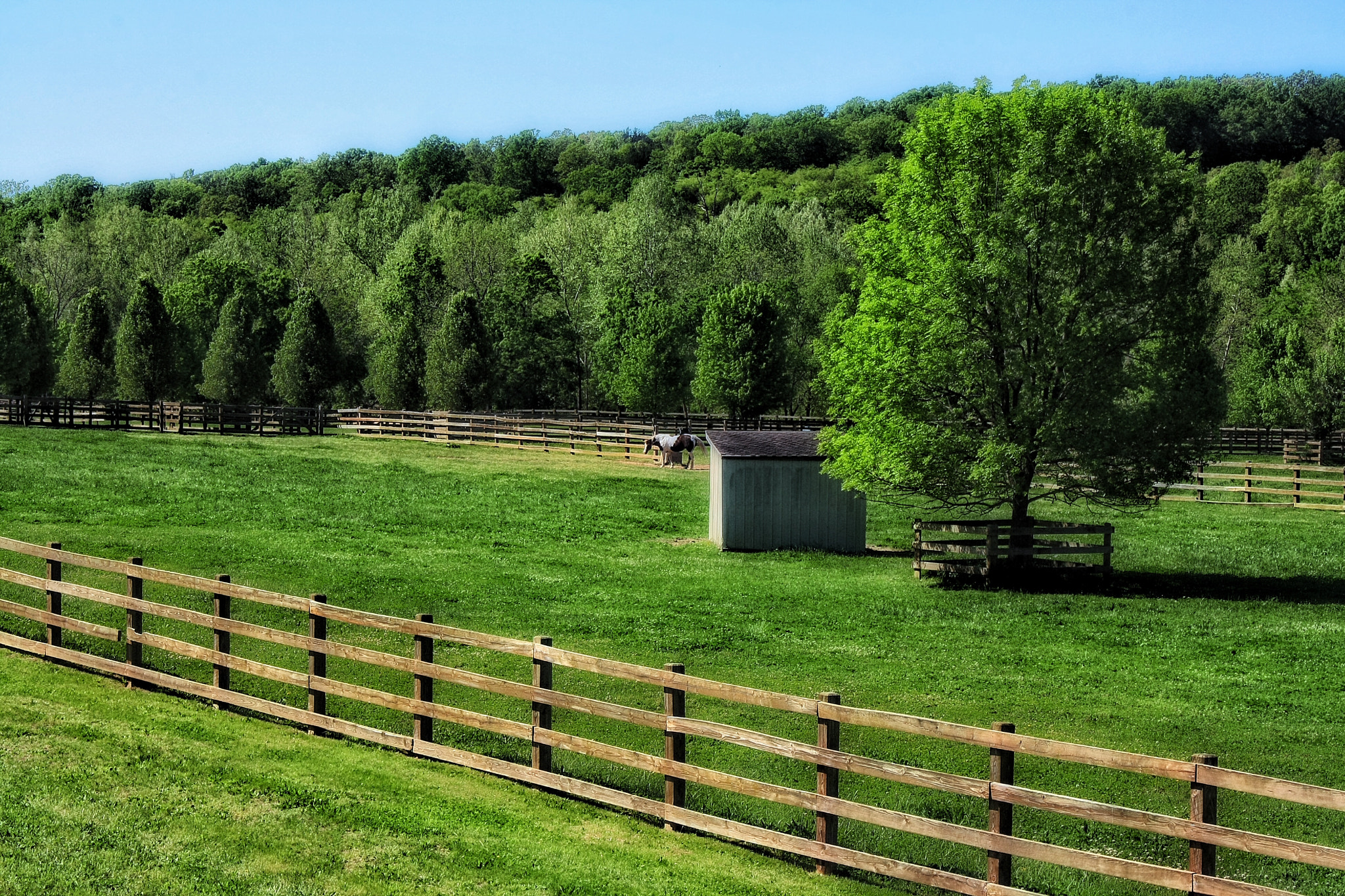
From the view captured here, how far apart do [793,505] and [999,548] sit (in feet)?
17.5

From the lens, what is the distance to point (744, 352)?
6812cm

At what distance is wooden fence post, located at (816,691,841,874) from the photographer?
9.20 meters

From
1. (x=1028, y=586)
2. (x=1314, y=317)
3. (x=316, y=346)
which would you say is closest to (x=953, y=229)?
(x=1028, y=586)

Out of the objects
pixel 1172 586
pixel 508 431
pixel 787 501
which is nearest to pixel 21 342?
pixel 508 431

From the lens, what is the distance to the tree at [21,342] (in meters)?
70.1

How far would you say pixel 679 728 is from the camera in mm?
9984

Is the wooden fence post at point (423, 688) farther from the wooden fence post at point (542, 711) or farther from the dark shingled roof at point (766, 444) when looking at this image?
the dark shingled roof at point (766, 444)

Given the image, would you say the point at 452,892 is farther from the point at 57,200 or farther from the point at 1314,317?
the point at 57,200

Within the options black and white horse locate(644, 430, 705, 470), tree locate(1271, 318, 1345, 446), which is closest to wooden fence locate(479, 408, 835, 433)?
black and white horse locate(644, 430, 705, 470)

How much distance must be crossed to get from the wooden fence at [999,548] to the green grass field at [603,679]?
2.42ft

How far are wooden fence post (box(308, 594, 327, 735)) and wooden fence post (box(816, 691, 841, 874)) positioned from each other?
5.37 meters

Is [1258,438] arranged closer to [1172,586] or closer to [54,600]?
[1172,586]

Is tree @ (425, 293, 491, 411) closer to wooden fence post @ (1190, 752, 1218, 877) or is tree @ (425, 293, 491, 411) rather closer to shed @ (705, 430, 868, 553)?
shed @ (705, 430, 868, 553)

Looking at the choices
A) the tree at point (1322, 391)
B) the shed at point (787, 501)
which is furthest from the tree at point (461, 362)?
the tree at point (1322, 391)
